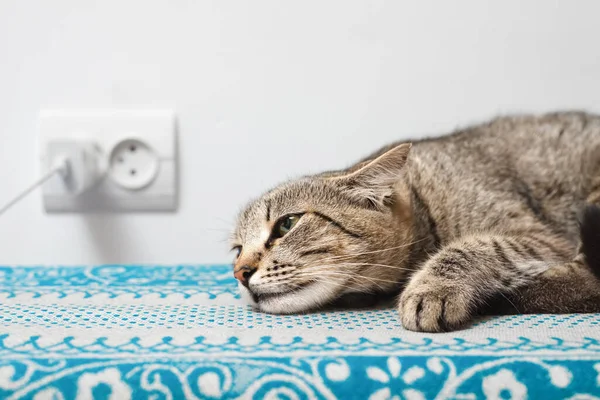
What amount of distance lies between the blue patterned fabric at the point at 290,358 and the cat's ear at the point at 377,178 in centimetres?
19

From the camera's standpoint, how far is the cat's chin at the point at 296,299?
87cm

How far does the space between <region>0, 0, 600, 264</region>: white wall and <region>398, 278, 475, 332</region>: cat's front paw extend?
1.76 ft

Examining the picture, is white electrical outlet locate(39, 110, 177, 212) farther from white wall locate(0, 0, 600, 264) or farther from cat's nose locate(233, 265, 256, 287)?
cat's nose locate(233, 265, 256, 287)

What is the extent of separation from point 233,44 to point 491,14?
500 millimetres

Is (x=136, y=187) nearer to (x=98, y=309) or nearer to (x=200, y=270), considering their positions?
(x=200, y=270)

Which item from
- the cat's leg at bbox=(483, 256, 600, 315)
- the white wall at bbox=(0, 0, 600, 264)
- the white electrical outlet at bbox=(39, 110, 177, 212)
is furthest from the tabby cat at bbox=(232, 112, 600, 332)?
the white electrical outlet at bbox=(39, 110, 177, 212)

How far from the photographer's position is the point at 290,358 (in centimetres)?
64

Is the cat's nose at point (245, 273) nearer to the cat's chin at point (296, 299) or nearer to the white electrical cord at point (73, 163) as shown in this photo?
the cat's chin at point (296, 299)

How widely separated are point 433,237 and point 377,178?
163 millimetres

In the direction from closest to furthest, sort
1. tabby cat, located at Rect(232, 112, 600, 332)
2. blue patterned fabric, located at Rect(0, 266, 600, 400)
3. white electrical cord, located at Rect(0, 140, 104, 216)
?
blue patterned fabric, located at Rect(0, 266, 600, 400), tabby cat, located at Rect(232, 112, 600, 332), white electrical cord, located at Rect(0, 140, 104, 216)

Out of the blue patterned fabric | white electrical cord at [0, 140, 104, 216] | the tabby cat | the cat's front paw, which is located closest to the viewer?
the blue patterned fabric

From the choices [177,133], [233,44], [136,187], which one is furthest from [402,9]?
[136,187]

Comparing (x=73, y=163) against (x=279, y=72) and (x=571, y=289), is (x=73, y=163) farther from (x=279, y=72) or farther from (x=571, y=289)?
(x=571, y=289)

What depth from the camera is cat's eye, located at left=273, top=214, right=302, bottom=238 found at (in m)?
0.94
